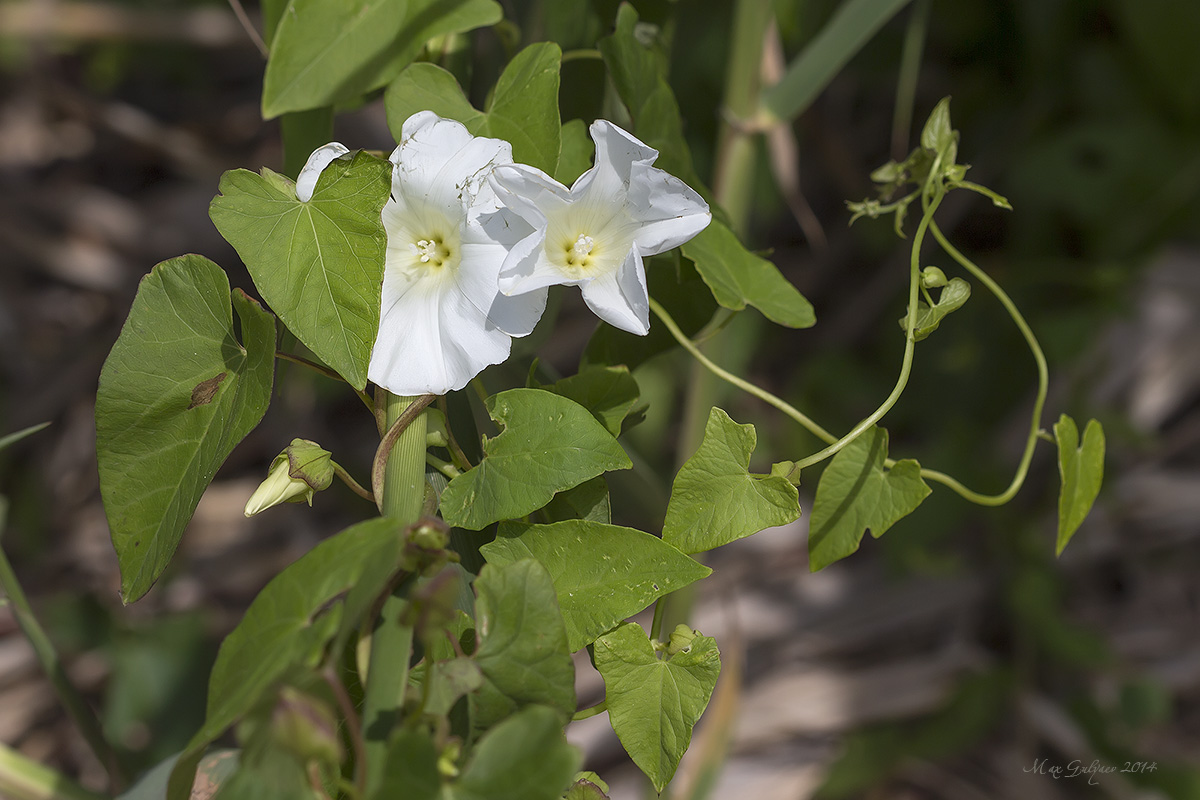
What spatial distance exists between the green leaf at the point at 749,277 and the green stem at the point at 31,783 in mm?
477

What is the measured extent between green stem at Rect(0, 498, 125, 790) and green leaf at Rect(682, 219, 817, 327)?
389 mm

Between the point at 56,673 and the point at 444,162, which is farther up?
the point at 444,162

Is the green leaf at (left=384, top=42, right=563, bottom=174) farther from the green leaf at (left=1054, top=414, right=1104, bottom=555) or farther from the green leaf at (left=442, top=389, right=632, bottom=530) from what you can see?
the green leaf at (left=1054, top=414, right=1104, bottom=555)

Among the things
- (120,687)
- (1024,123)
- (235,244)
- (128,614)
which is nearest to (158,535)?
(235,244)

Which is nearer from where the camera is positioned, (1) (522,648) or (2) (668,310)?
(1) (522,648)

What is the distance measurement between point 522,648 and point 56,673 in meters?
0.35

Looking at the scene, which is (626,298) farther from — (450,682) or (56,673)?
(56,673)

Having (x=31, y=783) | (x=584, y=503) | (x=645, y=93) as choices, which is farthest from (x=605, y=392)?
(x=31, y=783)

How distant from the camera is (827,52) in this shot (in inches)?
21.1

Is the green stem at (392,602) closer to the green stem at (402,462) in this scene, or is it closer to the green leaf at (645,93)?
the green stem at (402,462)

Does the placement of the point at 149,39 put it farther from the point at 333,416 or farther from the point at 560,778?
the point at 560,778

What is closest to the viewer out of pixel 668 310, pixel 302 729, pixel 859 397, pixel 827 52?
pixel 302 729

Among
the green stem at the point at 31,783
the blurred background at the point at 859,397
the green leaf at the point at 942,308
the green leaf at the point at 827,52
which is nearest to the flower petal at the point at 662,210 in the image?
the green leaf at the point at 942,308

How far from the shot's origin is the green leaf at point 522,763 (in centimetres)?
23
